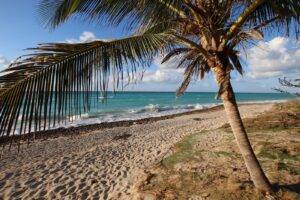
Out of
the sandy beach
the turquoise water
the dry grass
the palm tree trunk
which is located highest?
the palm tree trunk

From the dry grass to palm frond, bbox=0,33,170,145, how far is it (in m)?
3.16

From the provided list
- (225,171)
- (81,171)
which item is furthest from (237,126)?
(81,171)

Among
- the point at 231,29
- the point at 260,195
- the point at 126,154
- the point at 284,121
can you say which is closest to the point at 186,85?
the point at 231,29

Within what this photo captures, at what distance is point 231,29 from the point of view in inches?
180

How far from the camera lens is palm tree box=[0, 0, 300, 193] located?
131 inches

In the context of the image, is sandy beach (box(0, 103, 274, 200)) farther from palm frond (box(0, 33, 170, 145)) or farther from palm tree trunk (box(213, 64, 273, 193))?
palm frond (box(0, 33, 170, 145))

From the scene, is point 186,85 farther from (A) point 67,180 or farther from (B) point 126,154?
(B) point 126,154

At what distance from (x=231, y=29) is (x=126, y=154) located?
7268mm

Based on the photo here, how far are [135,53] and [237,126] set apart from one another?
197 centimetres

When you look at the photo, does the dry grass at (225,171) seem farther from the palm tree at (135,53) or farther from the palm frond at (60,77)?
the palm frond at (60,77)

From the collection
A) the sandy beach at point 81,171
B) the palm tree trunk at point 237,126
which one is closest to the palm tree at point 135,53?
the palm tree trunk at point 237,126

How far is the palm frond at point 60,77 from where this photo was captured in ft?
10.5

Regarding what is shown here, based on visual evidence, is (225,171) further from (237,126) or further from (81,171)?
(81,171)

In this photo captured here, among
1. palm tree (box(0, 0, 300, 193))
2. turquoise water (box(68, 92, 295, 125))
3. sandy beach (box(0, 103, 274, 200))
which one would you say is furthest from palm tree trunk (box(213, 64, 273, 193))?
sandy beach (box(0, 103, 274, 200))
